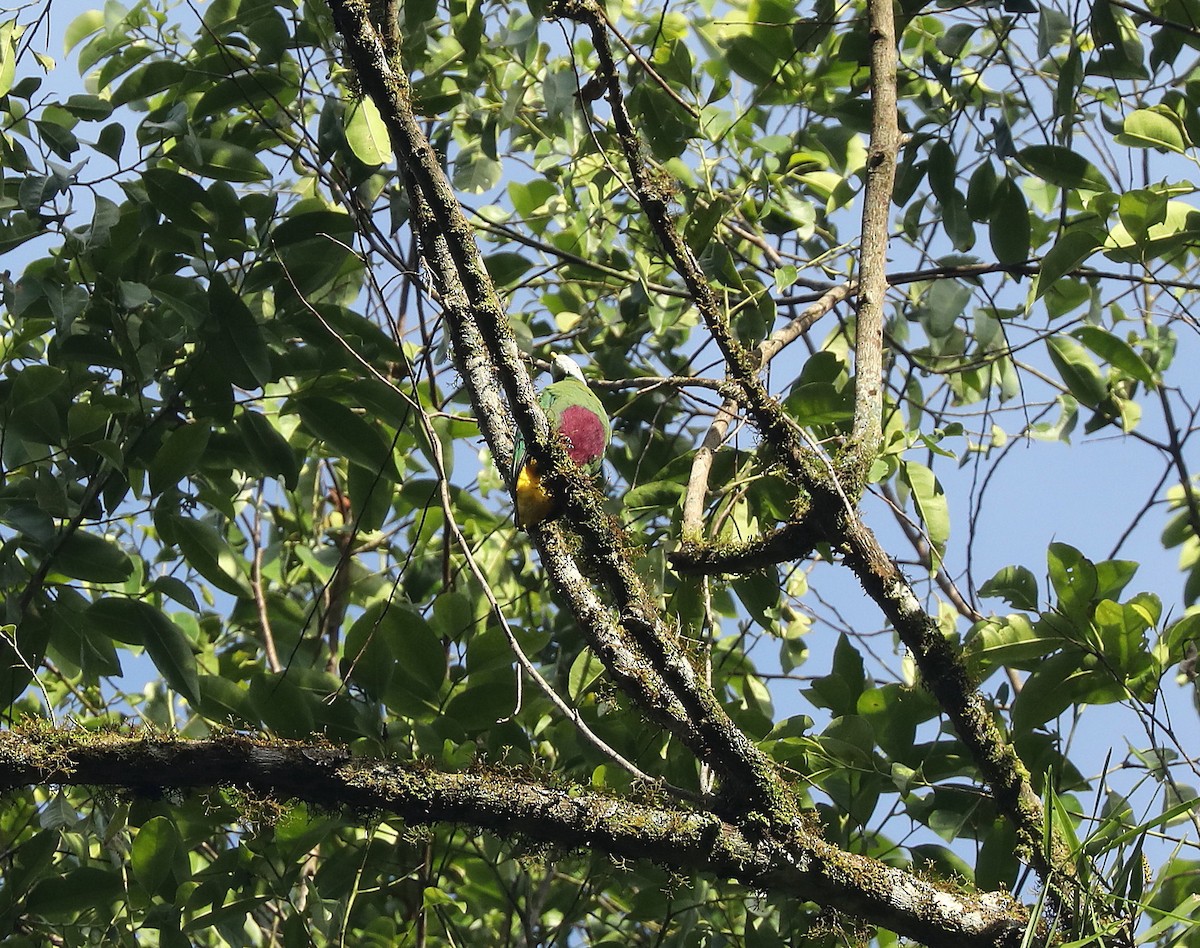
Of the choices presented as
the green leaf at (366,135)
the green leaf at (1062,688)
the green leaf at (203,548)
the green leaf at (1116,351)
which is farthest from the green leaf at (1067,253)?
the green leaf at (203,548)

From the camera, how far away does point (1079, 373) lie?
1871mm

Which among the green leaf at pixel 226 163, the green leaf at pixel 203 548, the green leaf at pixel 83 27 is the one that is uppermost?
the green leaf at pixel 83 27

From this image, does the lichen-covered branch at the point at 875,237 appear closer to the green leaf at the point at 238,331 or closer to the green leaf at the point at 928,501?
the green leaf at the point at 928,501

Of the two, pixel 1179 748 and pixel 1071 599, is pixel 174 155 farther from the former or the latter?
pixel 1179 748

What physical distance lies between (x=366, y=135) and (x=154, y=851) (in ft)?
3.45

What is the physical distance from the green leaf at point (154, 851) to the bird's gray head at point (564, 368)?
109 cm

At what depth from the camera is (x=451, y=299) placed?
1.37 m

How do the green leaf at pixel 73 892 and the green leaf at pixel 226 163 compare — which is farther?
the green leaf at pixel 226 163

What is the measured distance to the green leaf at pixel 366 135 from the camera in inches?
63.3

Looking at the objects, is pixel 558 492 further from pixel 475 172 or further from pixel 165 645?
pixel 475 172

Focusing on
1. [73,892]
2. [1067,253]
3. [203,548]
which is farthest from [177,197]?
[1067,253]

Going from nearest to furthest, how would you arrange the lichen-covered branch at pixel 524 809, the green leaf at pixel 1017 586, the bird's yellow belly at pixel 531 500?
the lichen-covered branch at pixel 524 809, the bird's yellow belly at pixel 531 500, the green leaf at pixel 1017 586

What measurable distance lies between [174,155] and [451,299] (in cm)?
85

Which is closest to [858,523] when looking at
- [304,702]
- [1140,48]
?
[304,702]
